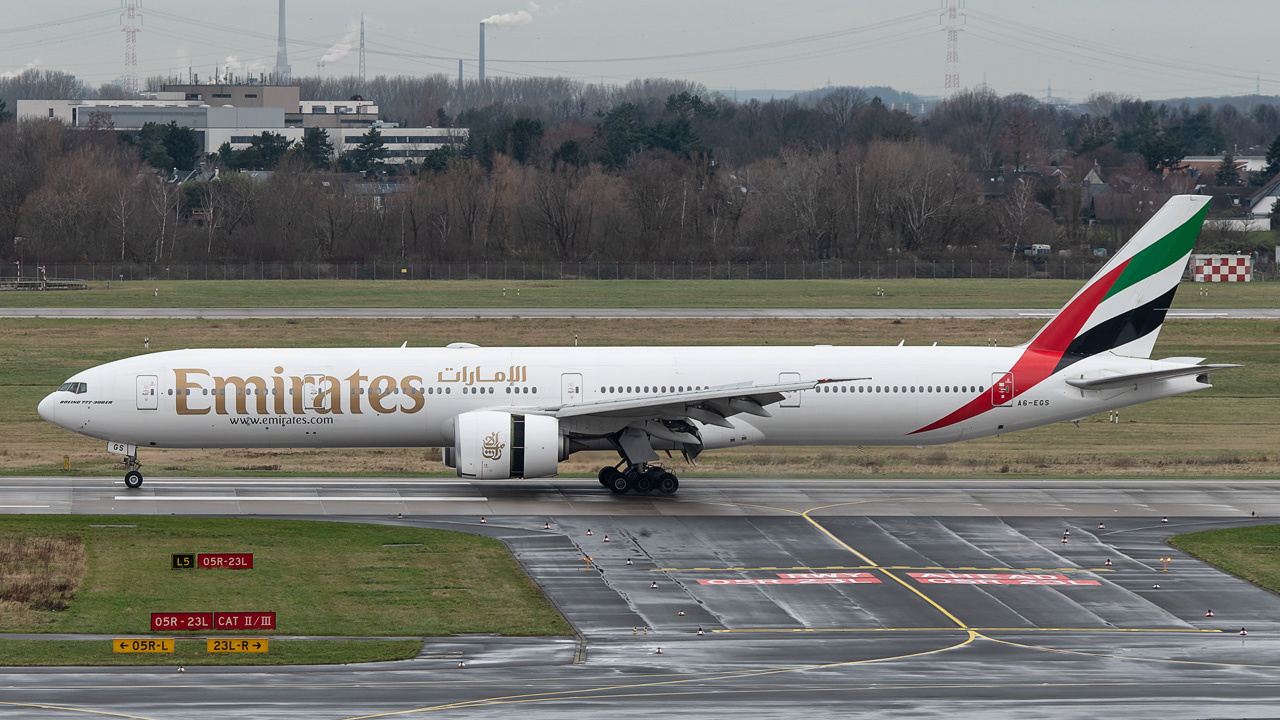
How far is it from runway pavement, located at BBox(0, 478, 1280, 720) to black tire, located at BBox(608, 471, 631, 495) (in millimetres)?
421

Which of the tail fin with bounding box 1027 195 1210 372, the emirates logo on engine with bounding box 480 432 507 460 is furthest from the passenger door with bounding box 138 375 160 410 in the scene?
the tail fin with bounding box 1027 195 1210 372

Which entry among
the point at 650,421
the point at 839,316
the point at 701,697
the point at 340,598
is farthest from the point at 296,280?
the point at 701,697

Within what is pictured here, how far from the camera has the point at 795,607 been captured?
2655 centimetres

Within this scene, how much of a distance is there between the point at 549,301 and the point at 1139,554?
6899 cm

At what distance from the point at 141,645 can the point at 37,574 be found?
264 inches

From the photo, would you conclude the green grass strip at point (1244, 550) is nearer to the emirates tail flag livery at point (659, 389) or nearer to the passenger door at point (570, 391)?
the emirates tail flag livery at point (659, 389)

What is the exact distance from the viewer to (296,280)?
117m

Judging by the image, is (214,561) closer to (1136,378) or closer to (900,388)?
(900,388)

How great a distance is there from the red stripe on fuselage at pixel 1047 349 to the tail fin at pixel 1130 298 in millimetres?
28

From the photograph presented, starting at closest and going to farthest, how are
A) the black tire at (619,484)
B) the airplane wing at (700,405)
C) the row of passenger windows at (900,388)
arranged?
the airplane wing at (700,405) < the black tire at (619,484) < the row of passenger windows at (900,388)

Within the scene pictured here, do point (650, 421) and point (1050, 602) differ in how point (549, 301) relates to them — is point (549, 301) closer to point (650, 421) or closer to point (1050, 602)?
point (650, 421)

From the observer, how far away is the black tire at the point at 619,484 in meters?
38.8

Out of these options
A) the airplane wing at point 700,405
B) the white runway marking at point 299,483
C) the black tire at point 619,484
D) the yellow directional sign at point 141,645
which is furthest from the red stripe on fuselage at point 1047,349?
the yellow directional sign at point 141,645

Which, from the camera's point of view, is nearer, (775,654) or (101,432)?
(775,654)
